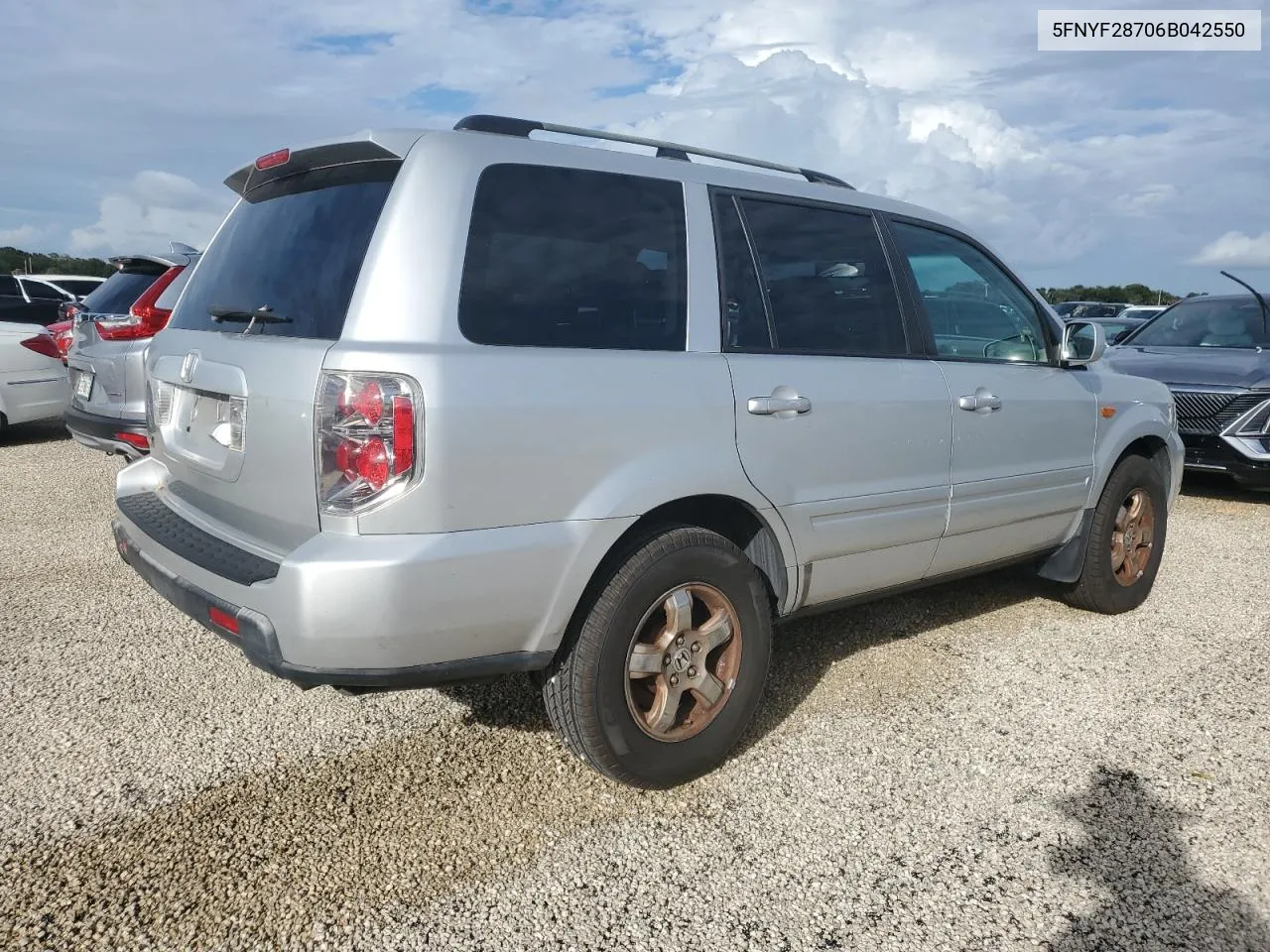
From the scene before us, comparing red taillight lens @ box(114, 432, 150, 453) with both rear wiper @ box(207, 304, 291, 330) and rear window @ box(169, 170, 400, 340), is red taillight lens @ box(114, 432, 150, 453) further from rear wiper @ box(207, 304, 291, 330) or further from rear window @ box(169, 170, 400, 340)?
rear wiper @ box(207, 304, 291, 330)

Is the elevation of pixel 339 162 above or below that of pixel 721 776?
above

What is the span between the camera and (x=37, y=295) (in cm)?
1661

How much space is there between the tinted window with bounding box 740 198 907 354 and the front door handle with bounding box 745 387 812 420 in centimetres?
20

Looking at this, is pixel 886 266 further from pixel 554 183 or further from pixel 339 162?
pixel 339 162

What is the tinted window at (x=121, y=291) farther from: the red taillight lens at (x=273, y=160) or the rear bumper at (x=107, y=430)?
the red taillight lens at (x=273, y=160)

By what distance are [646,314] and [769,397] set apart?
1.58 feet

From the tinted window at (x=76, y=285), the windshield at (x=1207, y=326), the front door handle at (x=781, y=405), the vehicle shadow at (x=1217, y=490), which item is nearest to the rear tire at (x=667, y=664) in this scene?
the front door handle at (x=781, y=405)

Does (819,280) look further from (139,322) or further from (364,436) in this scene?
(139,322)

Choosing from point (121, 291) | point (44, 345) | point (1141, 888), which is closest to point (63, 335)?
point (44, 345)

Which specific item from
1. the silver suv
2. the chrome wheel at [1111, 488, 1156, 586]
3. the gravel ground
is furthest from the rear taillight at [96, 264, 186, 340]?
the chrome wheel at [1111, 488, 1156, 586]

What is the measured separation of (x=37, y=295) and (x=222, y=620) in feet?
56.0

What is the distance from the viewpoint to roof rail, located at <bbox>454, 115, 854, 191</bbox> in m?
2.82

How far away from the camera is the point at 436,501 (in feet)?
7.80

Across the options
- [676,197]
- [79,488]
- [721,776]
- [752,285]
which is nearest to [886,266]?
[752,285]
